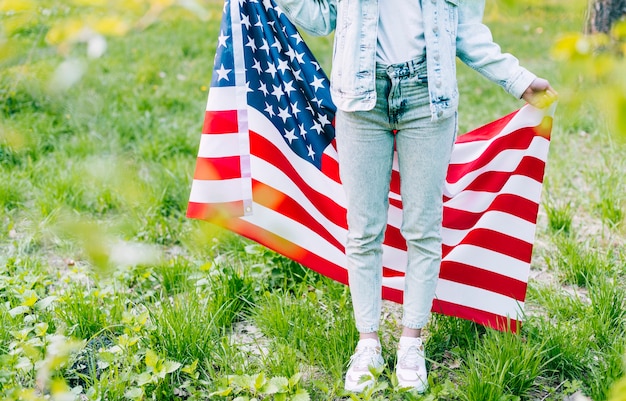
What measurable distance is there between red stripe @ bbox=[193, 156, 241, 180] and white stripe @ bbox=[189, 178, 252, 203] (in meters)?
0.02

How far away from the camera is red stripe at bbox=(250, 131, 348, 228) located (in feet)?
8.66

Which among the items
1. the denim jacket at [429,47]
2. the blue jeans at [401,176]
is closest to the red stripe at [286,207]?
the blue jeans at [401,176]

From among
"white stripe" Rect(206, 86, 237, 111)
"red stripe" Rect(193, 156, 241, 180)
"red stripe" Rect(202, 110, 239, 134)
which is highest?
"white stripe" Rect(206, 86, 237, 111)

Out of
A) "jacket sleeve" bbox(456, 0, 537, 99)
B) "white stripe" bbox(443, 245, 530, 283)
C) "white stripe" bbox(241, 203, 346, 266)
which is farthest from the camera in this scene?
"white stripe" bbox(241, 203, 346, 266)

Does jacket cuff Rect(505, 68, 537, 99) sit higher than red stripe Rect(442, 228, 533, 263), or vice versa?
jacket cuff Rect(505, 68, 537, 99)

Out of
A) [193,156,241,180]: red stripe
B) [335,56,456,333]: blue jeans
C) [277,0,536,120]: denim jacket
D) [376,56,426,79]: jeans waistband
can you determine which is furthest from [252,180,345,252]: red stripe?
[376,56,426,79]: jeans waistband

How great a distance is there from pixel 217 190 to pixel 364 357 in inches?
34.3

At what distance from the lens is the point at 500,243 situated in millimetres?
2607

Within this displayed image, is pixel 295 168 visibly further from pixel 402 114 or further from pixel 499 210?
pixel 499 210

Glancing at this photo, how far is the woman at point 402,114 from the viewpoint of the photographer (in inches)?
81.6

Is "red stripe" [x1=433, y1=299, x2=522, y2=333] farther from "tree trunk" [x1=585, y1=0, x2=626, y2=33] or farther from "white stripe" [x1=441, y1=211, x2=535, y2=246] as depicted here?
"tree trunk" [x1=585, y1=0, x2=626, y2=33]

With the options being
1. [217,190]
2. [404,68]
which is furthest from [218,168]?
[404,68]

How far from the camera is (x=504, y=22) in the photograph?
10289 millimetres

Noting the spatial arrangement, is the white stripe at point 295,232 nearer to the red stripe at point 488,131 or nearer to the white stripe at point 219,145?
the white stripe at point 219,145
